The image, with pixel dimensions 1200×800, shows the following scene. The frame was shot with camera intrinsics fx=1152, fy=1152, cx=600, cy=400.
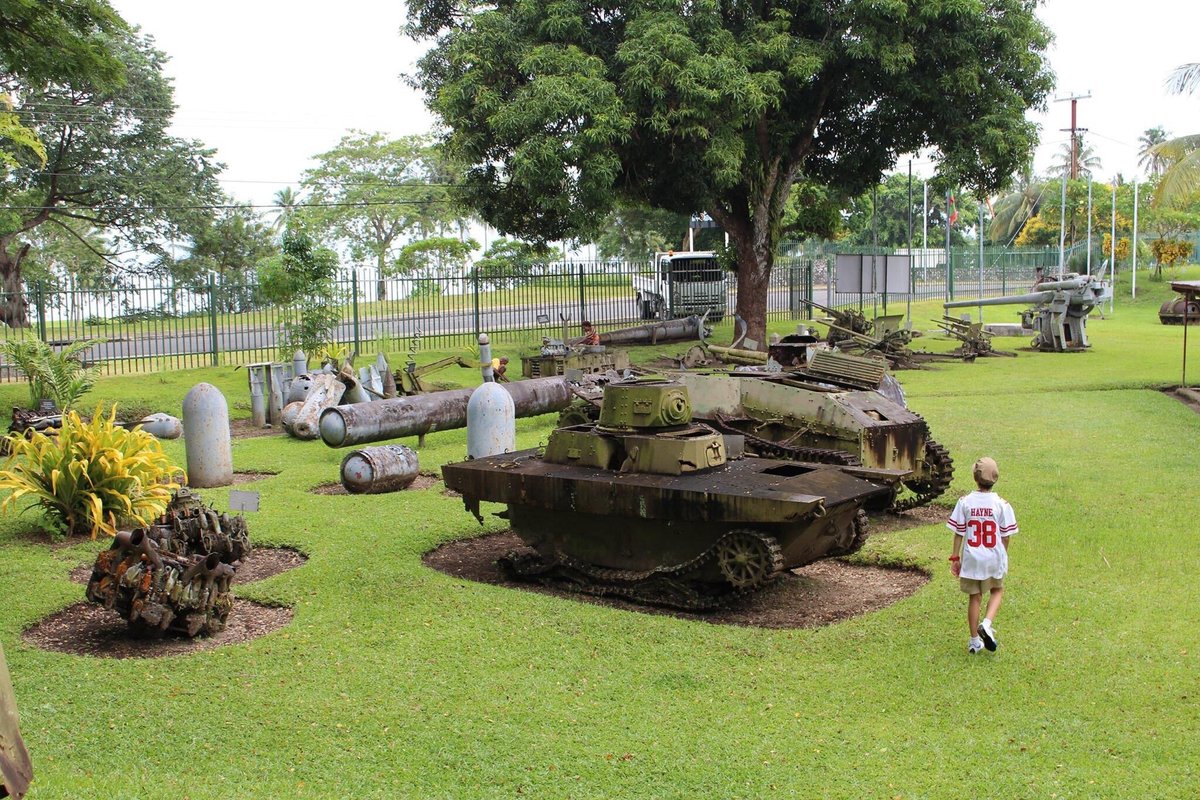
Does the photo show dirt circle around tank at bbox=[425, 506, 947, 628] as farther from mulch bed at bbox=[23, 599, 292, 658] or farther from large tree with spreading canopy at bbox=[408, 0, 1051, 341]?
large tree with spreading canopy at bbox=[408, 0, 1051, 341]

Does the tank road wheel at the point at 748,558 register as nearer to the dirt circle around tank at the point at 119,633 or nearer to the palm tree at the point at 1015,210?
the dirt circle around tank at the point at 119,633

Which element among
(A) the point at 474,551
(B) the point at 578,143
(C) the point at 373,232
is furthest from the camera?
(C) the point at 373,232

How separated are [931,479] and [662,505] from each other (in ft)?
15.0

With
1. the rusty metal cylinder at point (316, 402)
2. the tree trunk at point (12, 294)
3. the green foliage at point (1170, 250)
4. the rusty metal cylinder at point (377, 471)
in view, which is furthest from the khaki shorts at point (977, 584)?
the green foliage at point (1170, 250)

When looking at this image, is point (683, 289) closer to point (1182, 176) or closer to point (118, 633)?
point (1182, 176)

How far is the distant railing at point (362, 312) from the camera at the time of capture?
24.4 metres

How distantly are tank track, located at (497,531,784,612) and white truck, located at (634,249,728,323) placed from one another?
24726mm

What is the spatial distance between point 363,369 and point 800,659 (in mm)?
13884

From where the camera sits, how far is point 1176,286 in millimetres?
19828

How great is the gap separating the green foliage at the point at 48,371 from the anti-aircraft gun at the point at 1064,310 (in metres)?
23.7

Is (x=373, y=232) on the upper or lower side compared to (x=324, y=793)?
upper

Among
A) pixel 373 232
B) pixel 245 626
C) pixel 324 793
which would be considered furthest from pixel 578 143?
pixel 373 232

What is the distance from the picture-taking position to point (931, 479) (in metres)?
12.7

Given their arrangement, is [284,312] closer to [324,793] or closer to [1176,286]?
[1176,286]
